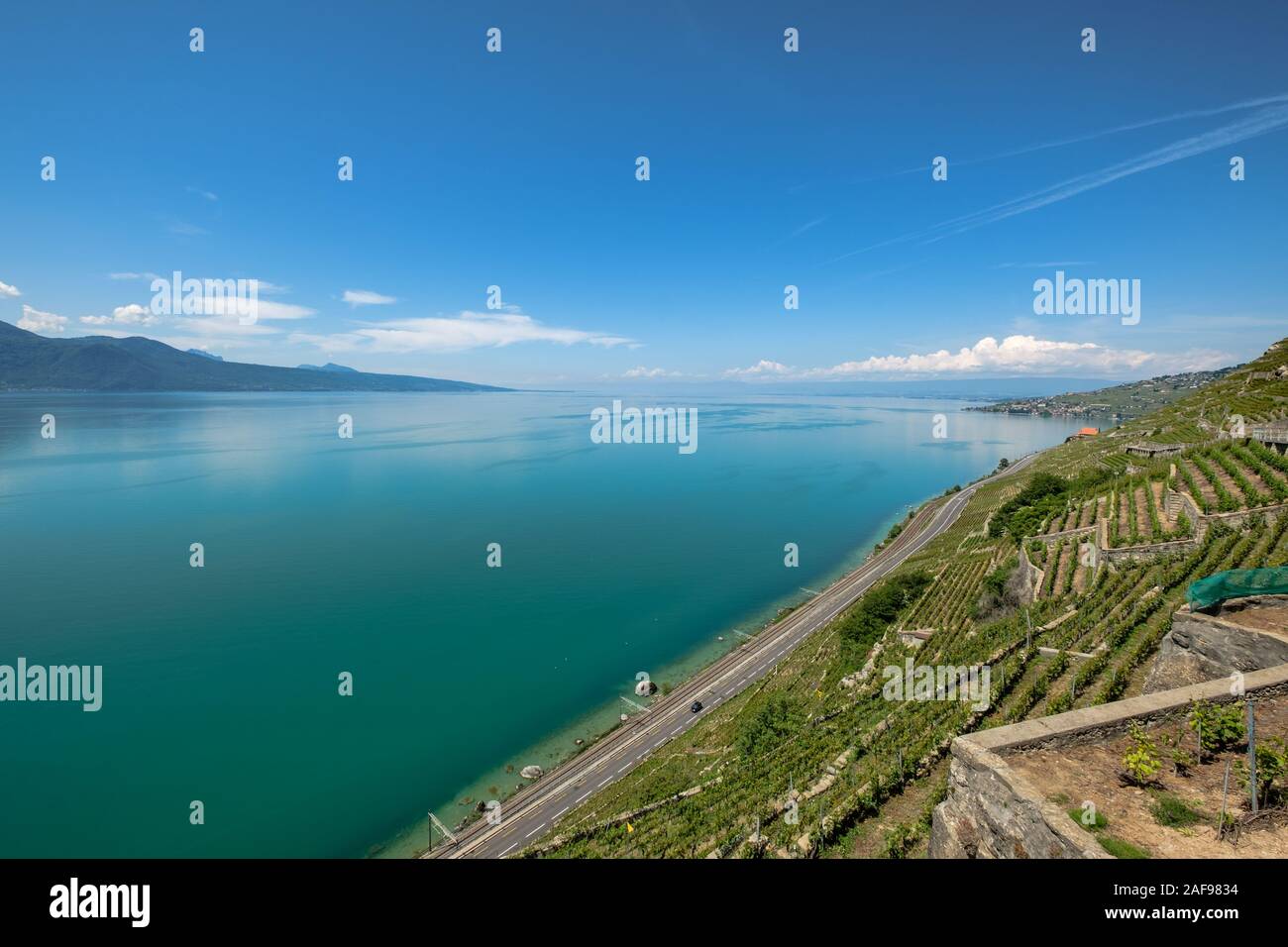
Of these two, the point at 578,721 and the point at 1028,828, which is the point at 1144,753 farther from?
the point at 578,721

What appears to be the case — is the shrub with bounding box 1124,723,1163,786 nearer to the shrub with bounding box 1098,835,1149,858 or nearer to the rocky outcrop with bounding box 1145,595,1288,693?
the shrub with bounding box 1098,835,1149,858

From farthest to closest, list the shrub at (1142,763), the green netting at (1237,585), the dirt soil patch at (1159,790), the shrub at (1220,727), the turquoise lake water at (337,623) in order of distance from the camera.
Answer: the turquoise lake water at (337,623) < the green netting at (1237,585) < the shrub at (1220,727) < the shrub at (1142,763) < the dirt soil patch at (1159,790)

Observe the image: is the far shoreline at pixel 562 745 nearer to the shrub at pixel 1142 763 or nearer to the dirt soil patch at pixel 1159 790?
the dirt soil patch at pixel 1159 790

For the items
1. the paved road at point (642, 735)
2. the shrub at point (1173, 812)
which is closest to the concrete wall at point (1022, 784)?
the shrub at point (1173, 812)

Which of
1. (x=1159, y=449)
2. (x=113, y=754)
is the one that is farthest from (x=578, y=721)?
(x=1159, y=449)

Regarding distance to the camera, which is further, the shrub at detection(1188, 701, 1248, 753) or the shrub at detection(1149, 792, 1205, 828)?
the shrub at detection(1188, 701, 1248, 753)

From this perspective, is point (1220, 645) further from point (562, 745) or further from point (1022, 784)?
point (562, 745)

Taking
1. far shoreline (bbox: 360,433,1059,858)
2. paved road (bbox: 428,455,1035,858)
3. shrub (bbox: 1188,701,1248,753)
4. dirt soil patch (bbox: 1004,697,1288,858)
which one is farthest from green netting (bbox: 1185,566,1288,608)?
far shoreline (bbox: 360,433,1059,858)
